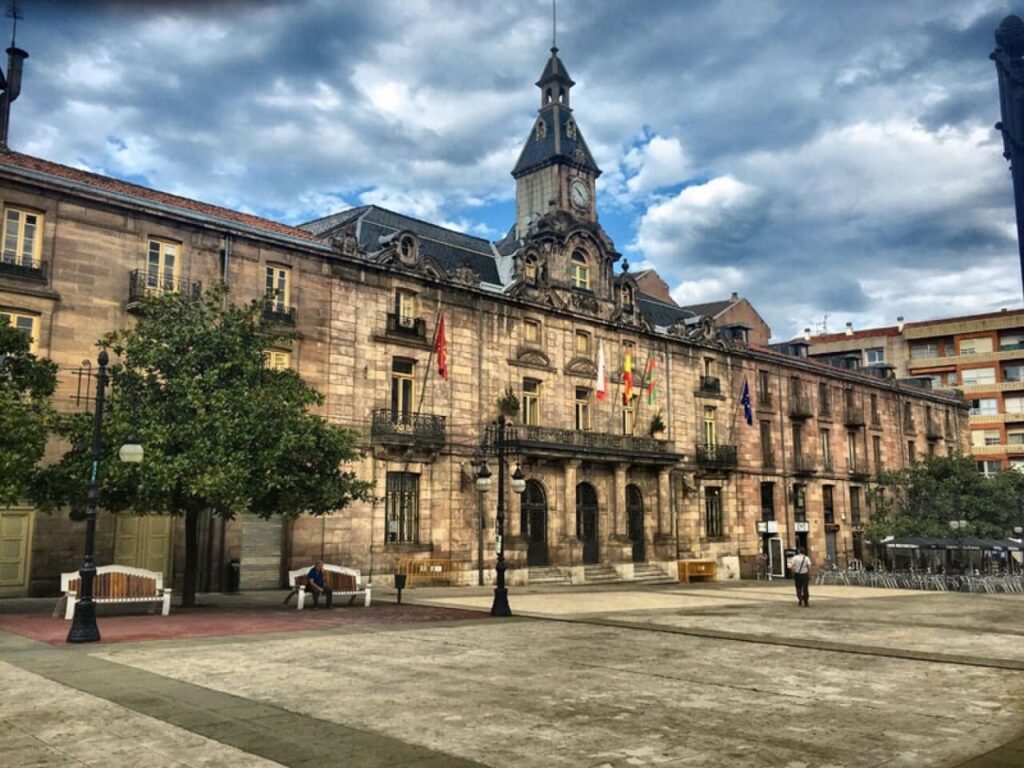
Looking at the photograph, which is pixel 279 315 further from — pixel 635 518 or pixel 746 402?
pixel 746 402

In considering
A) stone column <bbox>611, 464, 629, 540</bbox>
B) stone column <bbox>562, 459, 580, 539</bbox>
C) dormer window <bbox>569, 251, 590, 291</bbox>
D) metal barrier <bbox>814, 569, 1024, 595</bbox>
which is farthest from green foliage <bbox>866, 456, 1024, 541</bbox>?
dormer window <bbox>569, 251, 590, 291</bbox>

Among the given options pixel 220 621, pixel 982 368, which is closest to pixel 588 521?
pixel 220 621

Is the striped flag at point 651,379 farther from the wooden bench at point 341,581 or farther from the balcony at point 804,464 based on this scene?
the wooden bench at point 341,581

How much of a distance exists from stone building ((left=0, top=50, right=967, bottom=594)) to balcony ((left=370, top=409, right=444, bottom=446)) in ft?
0.29

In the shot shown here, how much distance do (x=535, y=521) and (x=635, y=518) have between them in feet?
22.2

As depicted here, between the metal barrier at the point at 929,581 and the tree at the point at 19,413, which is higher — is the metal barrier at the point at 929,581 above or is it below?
below

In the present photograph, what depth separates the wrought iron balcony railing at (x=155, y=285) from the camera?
2506 centimetres

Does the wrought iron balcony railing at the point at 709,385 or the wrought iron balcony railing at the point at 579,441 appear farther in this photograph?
the wrought iron balcony railing at the point at 709,385

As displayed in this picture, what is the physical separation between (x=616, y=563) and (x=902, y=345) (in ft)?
159

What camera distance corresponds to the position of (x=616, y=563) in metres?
37.0

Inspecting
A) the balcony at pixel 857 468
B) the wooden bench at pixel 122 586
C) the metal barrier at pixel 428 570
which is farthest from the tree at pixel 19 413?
the balcony at pixel 857 468

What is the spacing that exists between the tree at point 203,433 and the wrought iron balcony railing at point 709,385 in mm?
27170

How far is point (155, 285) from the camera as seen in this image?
25.6 m

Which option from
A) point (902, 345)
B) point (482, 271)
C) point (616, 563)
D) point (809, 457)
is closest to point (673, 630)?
point (616, 563)
